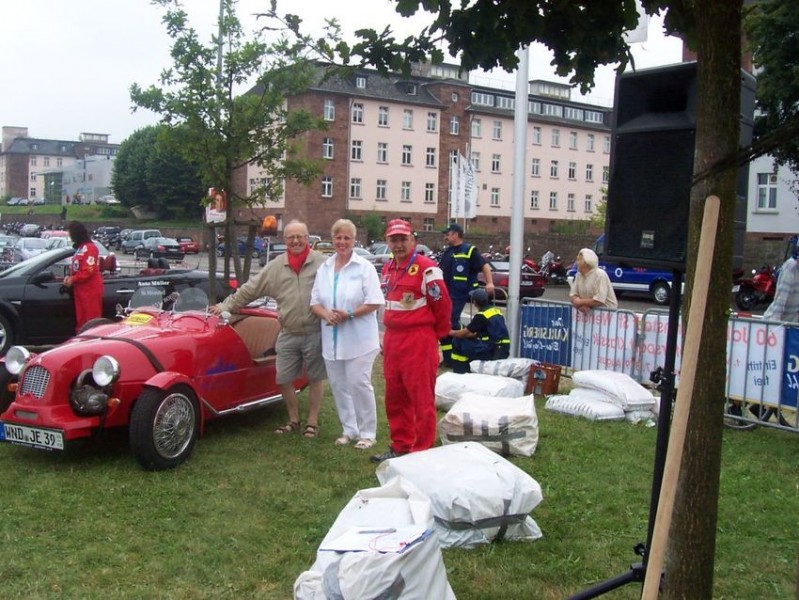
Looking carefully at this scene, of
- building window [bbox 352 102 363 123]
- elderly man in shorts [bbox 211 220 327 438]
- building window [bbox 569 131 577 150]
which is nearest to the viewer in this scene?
elderly man in shorts [bbox 211 220 327 438]

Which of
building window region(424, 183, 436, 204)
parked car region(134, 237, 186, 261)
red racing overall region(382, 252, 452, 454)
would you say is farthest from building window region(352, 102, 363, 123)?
red racing overall region(382, 252, 452, 454)

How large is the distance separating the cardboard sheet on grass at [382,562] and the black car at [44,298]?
7871 mm

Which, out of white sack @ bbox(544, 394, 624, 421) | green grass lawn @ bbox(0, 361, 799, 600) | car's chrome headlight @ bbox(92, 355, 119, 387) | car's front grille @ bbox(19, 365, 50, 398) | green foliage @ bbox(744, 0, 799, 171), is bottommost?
green grass lawn @ bbox(0, 361, 799, 600)

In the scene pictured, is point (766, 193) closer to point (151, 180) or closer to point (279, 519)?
point (279, 519)

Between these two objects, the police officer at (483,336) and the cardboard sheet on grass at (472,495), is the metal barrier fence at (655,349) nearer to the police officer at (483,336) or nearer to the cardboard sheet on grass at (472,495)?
the police officer at (483,336)

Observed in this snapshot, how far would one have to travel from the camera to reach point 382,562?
311cm

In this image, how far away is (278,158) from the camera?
1200 cm

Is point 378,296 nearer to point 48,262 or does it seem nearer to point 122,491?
point 122,491

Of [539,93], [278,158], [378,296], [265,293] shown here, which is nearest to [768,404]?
[378,296]

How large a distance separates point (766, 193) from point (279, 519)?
3671 cm

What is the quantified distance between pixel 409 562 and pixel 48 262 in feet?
32.6

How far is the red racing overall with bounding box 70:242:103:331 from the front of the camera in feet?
30.6

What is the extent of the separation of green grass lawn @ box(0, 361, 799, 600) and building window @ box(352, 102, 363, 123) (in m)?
56.1

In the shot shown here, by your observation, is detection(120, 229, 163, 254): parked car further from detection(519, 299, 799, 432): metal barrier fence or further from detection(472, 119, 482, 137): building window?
detection(519, 299, 799, 432): metal barrier fence
